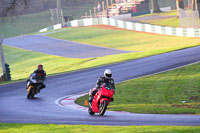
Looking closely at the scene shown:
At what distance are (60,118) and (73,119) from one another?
22.6 inches

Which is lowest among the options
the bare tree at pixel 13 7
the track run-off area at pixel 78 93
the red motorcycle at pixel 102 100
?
the track run-off area at pixel 78 93

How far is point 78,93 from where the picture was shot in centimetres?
2086

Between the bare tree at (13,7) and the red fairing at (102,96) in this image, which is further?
the bare tree at (13,7)

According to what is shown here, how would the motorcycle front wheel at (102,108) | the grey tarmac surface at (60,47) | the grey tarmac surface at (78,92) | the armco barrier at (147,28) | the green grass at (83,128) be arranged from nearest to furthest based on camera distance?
the green grass at (83,128) < the grey tarmac surface at (78,92) < the motorcycle front wheel at (102,108) < the grey tarmac surface at (60,47) < the armco barrier at (147,28)

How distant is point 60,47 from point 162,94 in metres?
35.1

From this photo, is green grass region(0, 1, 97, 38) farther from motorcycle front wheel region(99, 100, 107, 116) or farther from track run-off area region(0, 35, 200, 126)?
motorcycle front wheel region(99, 100, 107, 116)

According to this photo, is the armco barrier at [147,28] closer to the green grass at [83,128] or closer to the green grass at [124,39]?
the green grass at [124,39]

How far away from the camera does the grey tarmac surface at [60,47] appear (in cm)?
4469

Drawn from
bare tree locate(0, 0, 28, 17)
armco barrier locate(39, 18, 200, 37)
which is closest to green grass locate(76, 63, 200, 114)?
bare tree locate(0, 0, 28, 17)

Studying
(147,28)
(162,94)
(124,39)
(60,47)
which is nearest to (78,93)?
(162,94)

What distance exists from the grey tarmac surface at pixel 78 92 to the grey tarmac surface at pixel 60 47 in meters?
14.2

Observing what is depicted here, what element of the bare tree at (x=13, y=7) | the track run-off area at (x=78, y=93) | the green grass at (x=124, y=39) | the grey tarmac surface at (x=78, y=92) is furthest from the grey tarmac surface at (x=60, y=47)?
the bare tree at (x=13, y=7)

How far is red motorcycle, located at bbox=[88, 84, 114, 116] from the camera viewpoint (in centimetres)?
1313

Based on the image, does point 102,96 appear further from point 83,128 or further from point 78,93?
point 78,93
